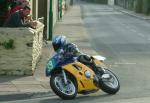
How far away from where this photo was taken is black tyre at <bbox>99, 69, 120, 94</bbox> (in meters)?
12.1

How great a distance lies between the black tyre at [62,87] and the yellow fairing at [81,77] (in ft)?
0.40

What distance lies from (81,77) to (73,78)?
0.52 ft

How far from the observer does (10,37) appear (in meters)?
14.6

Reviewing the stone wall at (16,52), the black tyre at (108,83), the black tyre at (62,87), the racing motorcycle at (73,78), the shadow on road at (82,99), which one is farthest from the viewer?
the stone wall at (16,52)

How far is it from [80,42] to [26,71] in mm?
12468

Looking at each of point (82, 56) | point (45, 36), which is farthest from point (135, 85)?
point (45, 36)

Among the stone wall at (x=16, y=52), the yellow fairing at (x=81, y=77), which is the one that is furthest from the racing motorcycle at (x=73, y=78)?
the stone wall at (x=16, y=52)

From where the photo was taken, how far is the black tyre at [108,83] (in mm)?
12125

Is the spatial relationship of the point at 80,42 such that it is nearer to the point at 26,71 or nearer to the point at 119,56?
the point at 119,56

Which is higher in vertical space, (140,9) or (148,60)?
(148,60)

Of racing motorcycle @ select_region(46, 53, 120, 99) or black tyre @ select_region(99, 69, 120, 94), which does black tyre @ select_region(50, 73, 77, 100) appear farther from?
black tyre @ select_region(99, 69, 120, 94)

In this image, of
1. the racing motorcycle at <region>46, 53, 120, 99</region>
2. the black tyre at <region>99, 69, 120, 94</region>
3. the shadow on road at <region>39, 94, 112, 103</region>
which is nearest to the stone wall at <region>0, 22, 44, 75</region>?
the racing motorcycle at <region>46, 53, 120, 99</region>

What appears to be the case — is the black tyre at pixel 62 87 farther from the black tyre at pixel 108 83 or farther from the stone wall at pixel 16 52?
the stone wall at pixel 16 52

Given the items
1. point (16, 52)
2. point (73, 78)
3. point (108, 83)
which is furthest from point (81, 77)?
point (16, 52)
